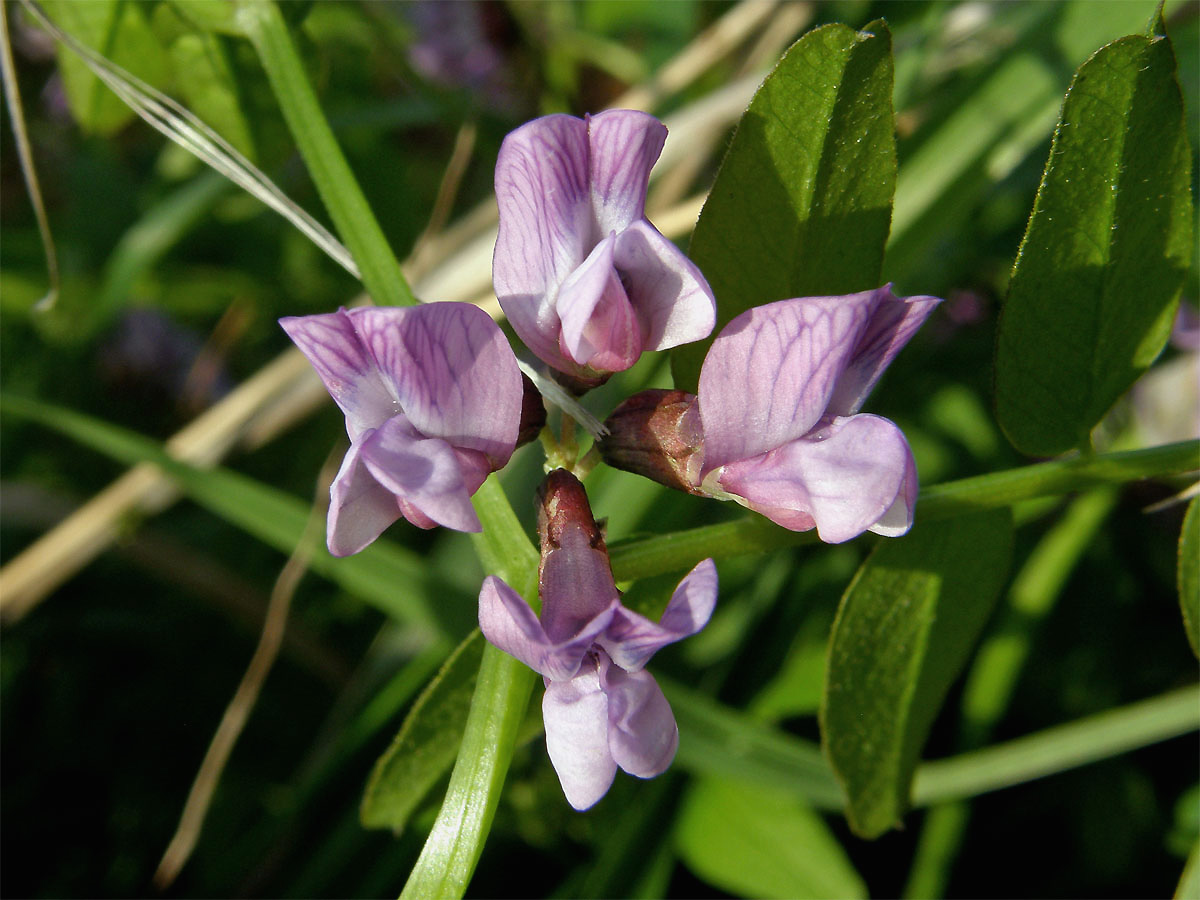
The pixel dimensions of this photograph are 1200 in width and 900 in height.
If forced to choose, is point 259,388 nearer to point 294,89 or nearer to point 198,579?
point 198,579

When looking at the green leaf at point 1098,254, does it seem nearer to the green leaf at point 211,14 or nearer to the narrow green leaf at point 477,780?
the narrow green leaf at point 477,780

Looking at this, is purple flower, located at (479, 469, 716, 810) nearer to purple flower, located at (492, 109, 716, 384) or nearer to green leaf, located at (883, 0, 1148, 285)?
purple flower, located at (492, 109, 716, 384)

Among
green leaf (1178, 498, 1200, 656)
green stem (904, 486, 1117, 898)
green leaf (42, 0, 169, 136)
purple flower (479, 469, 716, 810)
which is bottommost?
green stem (904, 486, 1117, 898)

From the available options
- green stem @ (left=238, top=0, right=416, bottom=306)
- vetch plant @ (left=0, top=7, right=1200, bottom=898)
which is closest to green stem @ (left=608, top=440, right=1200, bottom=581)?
vetch plant @ (left=0, top=7, right=1200, bottom=898)

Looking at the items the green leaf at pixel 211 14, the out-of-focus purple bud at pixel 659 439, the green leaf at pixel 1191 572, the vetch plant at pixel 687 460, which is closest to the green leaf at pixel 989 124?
the vetch plant at pixel 687 460

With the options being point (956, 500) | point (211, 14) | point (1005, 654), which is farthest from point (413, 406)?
point (1005, 654)

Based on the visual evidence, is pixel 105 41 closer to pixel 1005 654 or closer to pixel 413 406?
pixel 413 406

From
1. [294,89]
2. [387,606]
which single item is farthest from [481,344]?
[387,606]
